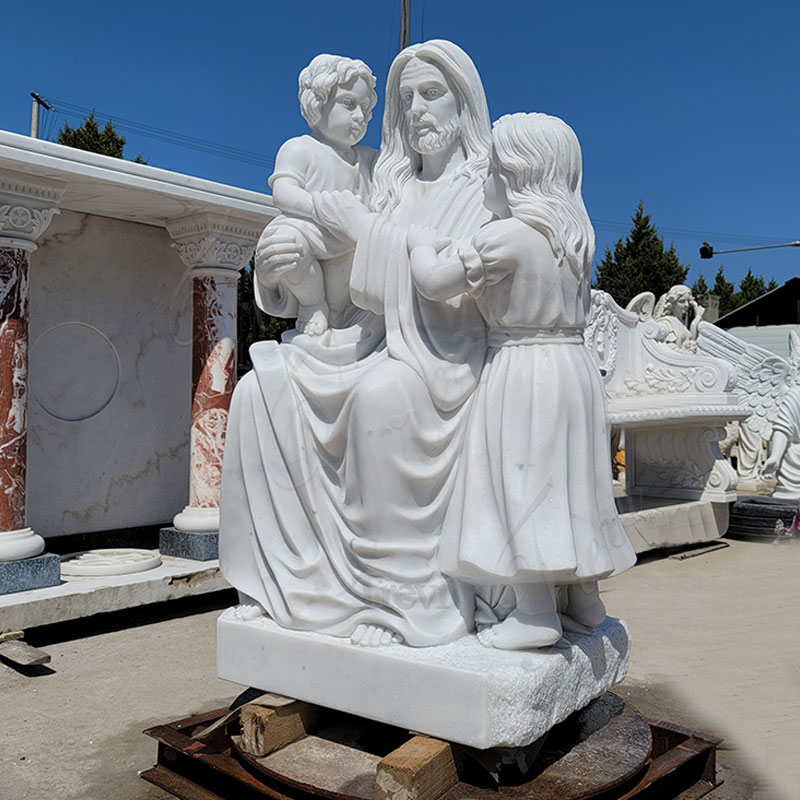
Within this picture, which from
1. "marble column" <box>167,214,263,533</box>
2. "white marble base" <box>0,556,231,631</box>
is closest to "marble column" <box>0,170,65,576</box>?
"white marble base" <box>0,556,231,631</box>

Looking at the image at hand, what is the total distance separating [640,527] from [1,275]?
5.15 metres

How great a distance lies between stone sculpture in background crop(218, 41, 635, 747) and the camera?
2.41m

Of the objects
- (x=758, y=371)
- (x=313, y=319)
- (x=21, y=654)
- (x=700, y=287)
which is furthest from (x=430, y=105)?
(x=700, y=287)

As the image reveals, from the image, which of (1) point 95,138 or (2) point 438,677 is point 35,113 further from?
(2) point 438,677

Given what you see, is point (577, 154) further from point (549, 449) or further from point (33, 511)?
point (33, 511)

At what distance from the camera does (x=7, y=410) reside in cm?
493

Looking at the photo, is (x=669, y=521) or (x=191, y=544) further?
(x=669, y=521)

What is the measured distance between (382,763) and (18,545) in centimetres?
338

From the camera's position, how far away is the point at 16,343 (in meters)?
4.99

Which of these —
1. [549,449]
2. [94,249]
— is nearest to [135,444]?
[94,249]

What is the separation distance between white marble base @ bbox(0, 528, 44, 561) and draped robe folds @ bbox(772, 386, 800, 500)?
291 inches

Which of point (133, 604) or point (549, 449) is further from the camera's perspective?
point (133, 604)

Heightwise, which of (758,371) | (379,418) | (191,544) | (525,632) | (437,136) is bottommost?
(191,544)

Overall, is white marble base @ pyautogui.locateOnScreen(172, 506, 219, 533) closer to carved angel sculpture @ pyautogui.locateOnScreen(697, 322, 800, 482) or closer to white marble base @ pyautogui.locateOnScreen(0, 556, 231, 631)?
white marble base @ pyautogui.locateOnScreen(0, 556, 231, 631)
